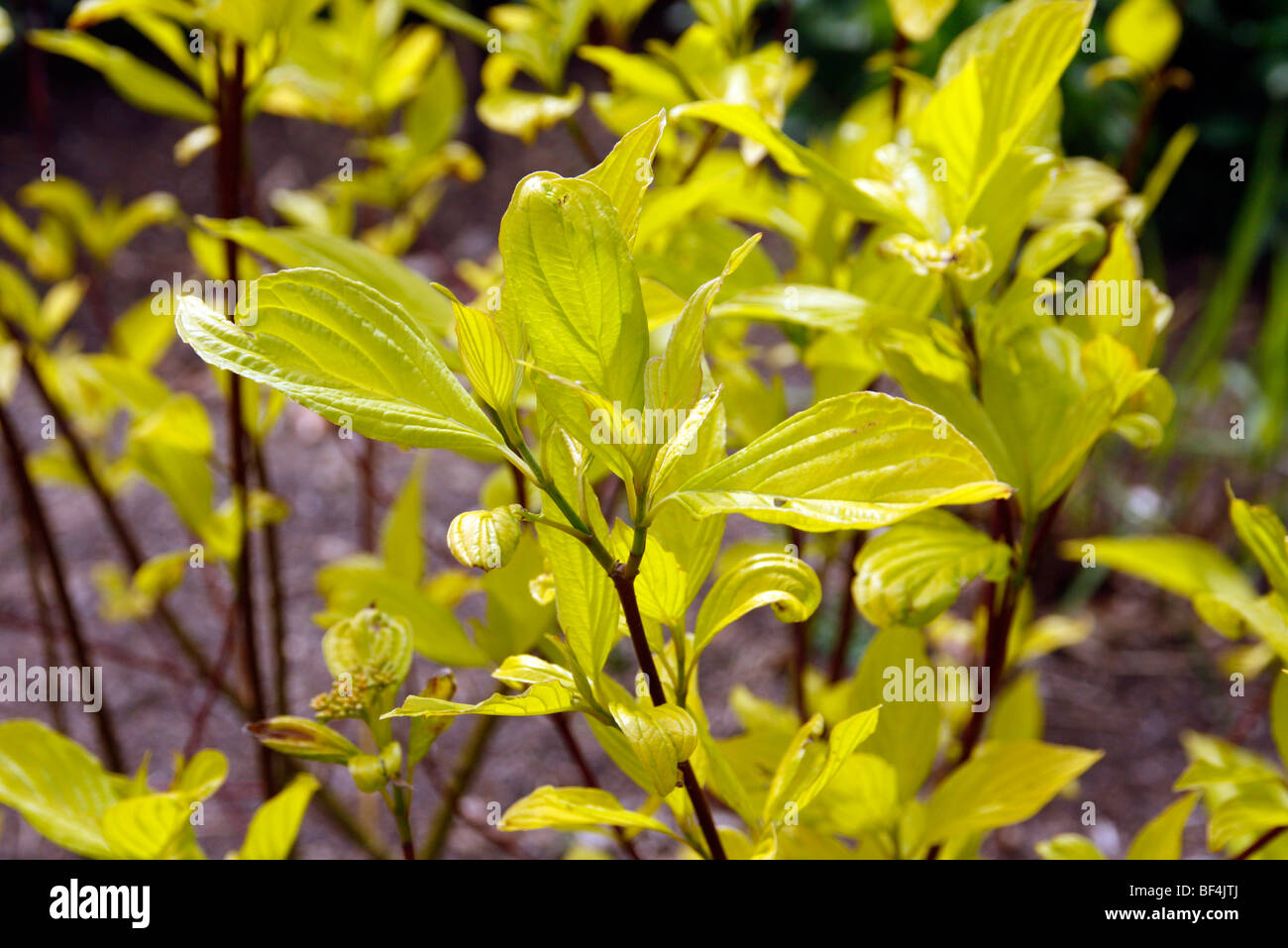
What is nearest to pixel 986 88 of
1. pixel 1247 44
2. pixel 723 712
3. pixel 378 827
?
pixel 378 827

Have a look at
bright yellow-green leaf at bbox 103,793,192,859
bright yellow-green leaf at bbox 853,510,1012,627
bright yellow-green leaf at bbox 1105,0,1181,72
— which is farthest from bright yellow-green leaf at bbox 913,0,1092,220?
bright yellow-green leaf at bbox 103,793,192,859

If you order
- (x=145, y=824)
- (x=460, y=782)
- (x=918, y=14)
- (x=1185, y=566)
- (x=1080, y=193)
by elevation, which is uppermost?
(x=918, y=14)

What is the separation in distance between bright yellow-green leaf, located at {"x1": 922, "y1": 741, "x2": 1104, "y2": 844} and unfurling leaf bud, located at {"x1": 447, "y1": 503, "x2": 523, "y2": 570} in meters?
0.33

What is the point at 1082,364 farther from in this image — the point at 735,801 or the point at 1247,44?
the point at 1247,44

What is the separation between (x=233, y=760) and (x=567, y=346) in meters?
1.41

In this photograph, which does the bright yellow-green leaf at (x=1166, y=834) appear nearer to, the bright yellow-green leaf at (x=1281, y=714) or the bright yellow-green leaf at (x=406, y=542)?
the bright yellow-green leaf at (x=1281, y=714)

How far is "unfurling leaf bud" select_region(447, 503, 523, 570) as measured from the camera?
324 millimetres

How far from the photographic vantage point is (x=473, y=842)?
1.48 meters

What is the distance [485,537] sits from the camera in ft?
1.09

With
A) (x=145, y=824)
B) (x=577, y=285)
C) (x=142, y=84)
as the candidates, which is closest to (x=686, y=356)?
(x=577, y=285)

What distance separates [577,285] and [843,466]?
0.11 m

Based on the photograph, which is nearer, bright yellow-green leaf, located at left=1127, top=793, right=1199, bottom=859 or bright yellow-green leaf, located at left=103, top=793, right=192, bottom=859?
bright yellow-green leaf, located at left=103, top=793, right=192, bottom=859

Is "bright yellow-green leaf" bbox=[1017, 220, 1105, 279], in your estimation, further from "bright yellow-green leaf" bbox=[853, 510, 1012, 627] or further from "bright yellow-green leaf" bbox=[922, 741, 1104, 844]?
"bright yellow-green leaf" bbox=[922, 741, 1104, 844]

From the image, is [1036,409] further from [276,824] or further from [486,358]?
[276,824]
